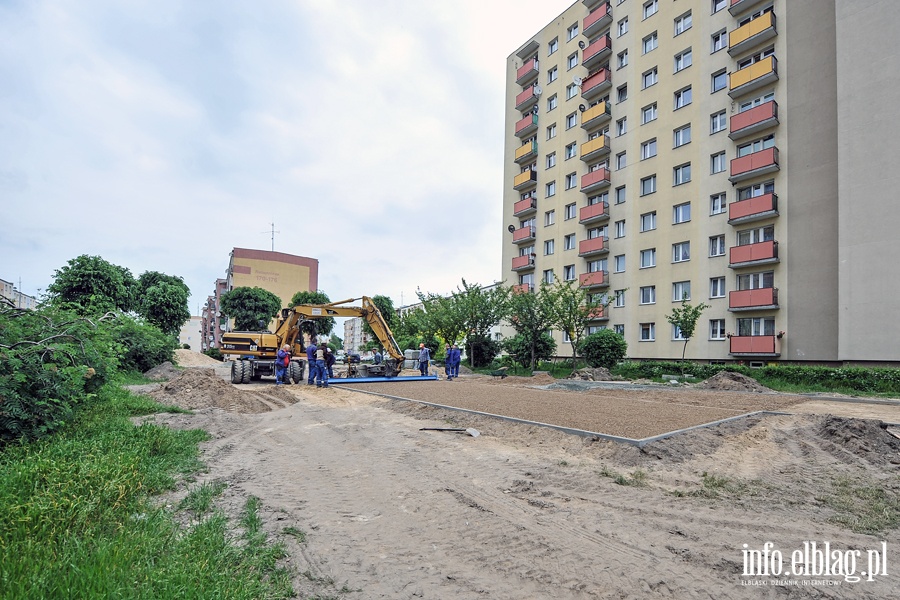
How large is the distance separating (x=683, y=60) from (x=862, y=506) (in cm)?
3346

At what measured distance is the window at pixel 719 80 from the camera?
2947 cm

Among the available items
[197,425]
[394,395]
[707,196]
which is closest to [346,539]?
[197,425]

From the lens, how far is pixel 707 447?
8.27m

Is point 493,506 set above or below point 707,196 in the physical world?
below

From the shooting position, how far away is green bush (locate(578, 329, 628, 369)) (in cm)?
2733

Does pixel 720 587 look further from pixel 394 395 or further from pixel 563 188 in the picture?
pixel 563 188

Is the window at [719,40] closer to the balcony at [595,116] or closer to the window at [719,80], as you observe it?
the window at [719,80]

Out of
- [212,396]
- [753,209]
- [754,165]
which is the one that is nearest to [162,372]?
[212,396]

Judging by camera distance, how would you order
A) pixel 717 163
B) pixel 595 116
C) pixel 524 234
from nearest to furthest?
pixel 717 163 → pixel 595 116 → pixel 524 234

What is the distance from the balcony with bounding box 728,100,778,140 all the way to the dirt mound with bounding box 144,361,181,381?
3167cm

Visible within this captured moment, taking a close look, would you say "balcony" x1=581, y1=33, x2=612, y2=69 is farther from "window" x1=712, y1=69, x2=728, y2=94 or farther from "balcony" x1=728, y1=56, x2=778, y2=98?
"balcony" x1=728, y1=56, x2=778, y2=98

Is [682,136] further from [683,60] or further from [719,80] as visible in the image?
[683,60]

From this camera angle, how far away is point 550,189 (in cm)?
4191

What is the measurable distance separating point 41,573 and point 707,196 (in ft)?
107
